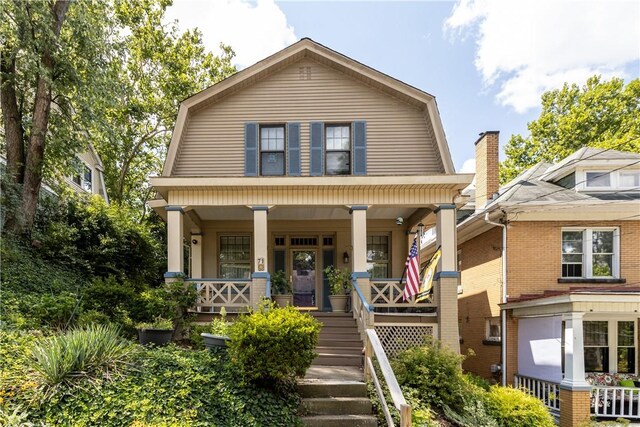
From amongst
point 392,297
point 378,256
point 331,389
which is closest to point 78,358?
point 331,389

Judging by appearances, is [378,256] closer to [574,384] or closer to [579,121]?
[574,384]

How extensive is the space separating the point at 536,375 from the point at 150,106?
1917cm

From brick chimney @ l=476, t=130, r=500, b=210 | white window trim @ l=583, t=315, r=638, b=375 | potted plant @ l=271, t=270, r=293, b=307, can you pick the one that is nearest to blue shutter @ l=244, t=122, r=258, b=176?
potted plant @ l=271, t=270, r=293, b=307

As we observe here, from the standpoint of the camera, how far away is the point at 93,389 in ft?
16.0

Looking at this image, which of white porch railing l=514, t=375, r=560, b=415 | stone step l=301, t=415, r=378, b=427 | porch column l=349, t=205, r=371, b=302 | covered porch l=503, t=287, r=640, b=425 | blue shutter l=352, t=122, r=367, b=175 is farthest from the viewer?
blue shutter l=352, t=122, r=367, b=175

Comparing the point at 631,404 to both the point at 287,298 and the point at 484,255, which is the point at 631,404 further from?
the point at 287,298

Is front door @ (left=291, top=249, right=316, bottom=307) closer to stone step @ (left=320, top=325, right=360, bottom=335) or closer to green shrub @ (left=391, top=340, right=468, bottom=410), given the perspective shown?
stone step @ (left=320, top=325, right=360, bottom=335)

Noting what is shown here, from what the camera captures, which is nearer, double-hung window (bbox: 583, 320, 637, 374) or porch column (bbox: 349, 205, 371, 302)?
porch column (bbox: 349, 205, 371, 302)

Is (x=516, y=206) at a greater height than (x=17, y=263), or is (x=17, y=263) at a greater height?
(x=516, y=206)

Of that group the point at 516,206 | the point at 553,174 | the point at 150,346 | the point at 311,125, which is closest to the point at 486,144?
the point at 553,174

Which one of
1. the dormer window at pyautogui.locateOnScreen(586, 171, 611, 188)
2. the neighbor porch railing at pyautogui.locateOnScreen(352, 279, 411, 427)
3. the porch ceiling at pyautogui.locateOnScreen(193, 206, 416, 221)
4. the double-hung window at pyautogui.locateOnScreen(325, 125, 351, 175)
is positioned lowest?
the neighbor porch railing at pyautogui.locateOnScreen(352, 279, 411, 427)

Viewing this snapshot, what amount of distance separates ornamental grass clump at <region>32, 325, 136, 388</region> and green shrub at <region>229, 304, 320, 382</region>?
175 centimetres

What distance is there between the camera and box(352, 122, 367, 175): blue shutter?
32.2 ft

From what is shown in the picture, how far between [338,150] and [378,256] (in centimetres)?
394
